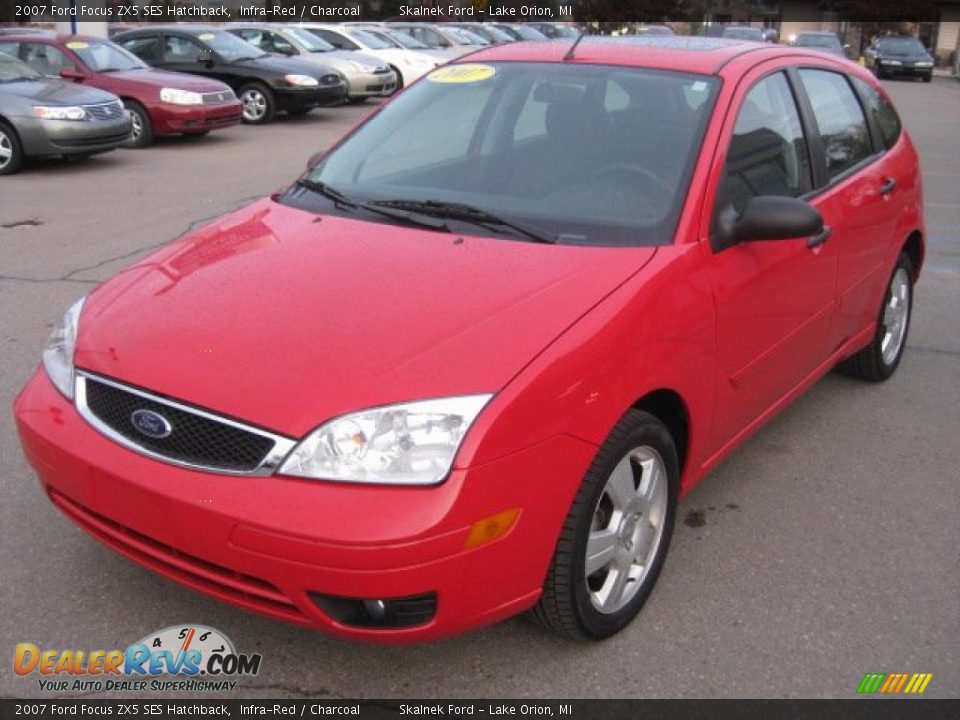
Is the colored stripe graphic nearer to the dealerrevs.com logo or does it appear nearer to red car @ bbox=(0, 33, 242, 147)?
the dealerrevs.com logo

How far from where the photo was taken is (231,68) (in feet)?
53.0

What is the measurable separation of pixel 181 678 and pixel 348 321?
110 centimetres

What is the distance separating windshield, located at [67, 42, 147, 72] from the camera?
523 inches

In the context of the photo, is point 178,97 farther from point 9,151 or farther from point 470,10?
point 470,10

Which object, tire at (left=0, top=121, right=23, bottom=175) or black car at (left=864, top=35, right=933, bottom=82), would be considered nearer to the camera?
tire at (left=0, top=121, right=23, bottom=175)

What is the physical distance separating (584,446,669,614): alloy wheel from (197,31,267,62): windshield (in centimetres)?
1491

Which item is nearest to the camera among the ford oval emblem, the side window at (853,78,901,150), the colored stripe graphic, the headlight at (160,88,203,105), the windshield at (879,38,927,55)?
the ford oval emblem

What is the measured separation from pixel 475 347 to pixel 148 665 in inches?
51.8

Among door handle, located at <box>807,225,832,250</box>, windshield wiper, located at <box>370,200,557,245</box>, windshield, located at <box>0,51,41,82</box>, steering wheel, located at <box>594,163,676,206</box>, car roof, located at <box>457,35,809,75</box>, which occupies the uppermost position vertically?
car roof, located at <box>457,35,809,75</box>

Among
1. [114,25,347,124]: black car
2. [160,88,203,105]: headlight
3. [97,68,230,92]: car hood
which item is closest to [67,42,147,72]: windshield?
[97,68,230,92]: car hood

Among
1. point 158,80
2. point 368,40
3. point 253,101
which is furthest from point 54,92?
point 368,40

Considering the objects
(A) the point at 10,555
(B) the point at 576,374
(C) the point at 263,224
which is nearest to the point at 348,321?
(B) the point at 576,374

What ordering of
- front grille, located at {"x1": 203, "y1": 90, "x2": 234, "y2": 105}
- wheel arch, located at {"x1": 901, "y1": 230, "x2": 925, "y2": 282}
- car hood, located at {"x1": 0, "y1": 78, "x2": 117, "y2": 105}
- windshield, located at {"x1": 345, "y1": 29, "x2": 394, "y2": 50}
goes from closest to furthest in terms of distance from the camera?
wheel arch, located at {"x1": 901, "y1": 230, "x2": 925, "y2": 282} < car hood, located at {"x1": 0, "y1": 78, "x2": 117, "y2": 105} < front grille, located at {"x1": 203, "y1": 90, "x2": 234, "y2": 105} < windshield, located at {"x1": 345, "y1": 29, "x2": 394, "y2": 50}

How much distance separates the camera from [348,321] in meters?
2.77
